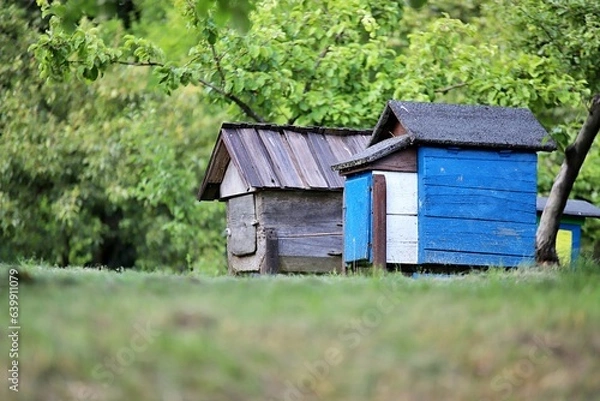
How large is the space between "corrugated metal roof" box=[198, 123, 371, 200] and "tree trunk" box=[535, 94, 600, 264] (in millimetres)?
3360

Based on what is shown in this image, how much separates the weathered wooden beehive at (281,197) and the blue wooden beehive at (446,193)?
200 centimetres

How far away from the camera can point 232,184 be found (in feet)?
55.0

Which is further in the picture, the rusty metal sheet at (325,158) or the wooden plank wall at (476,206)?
the rusty metal sheet at (325,158)

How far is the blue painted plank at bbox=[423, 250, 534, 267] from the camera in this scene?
42.5 feet

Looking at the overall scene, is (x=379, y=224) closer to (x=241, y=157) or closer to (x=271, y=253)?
(x=271, y=253)

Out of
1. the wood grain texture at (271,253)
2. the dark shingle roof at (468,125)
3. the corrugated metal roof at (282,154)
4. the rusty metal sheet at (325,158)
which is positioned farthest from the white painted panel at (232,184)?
the dark shingle roof at (468,125)

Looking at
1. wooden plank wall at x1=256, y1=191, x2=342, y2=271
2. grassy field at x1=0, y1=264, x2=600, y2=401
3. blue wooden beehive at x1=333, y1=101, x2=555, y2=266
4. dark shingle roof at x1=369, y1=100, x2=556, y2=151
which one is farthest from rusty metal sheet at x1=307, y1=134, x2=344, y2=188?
grassy field at x1=0, y1=264, x2=600, y2=401

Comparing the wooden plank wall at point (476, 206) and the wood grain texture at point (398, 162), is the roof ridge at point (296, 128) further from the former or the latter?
the wooden plank wall at point (476, 206)

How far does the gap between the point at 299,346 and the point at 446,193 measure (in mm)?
6600

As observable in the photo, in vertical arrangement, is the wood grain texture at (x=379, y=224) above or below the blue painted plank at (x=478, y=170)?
below

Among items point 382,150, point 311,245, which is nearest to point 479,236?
point 382,150

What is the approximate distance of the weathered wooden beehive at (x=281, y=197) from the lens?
15617 mm

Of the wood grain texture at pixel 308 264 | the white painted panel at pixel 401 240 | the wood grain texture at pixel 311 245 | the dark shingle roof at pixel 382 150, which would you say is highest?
the dark shingle roof at pixel 382 150

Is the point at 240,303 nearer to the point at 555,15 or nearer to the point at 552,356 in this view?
the point at 552,356
